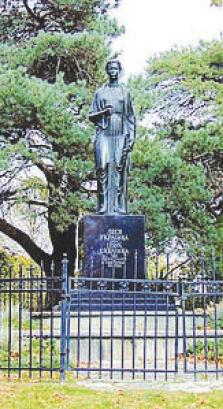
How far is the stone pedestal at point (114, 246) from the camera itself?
34.2ft

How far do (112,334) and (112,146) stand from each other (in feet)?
12.8

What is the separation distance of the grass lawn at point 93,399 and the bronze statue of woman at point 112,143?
4870mm

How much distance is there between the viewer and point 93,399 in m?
6.11

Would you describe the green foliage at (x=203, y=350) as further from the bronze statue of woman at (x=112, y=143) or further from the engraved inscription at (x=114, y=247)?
the bronze statue of woman at (x=112, y=143)

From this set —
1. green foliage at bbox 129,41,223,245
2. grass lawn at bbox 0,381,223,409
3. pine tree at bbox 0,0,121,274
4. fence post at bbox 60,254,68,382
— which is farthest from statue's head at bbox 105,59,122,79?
grass lawn at bbox 0,381,223,409

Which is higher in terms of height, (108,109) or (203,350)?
(108,109)

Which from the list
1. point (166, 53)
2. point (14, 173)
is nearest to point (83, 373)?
point (14, 173)

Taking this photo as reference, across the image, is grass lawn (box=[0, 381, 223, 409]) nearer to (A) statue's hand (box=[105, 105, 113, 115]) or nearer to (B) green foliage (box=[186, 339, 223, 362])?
(B) green foliage (box=[186, 339, 223, 362])

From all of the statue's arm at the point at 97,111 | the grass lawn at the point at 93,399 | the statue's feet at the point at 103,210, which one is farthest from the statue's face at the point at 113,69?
the grass lawn at the point at 93,399

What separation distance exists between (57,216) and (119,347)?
6699mm

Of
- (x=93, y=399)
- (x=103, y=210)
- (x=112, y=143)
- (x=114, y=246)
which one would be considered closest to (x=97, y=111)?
(x=112, y=143)

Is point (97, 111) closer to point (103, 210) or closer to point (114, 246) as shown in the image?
point (103, 210)

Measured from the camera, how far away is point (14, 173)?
50.9 feet

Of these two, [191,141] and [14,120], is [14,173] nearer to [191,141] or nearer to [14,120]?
[14,120]
